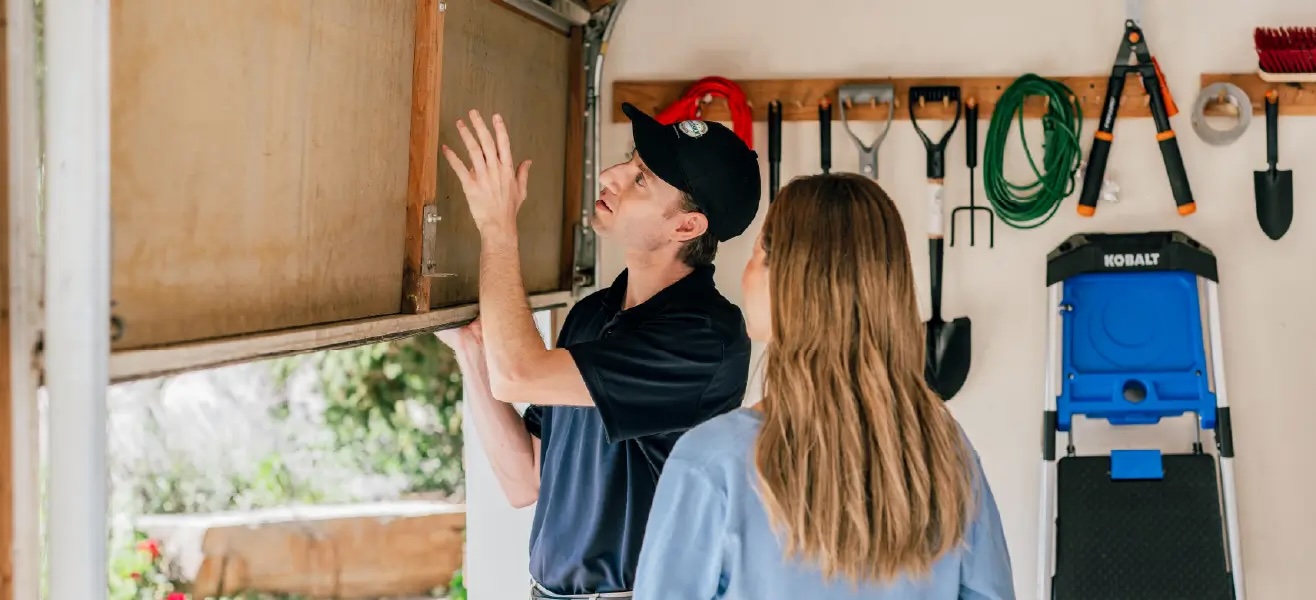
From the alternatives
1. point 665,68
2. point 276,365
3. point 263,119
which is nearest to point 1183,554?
point 665,68

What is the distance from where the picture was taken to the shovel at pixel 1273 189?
3.11m

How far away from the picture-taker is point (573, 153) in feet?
10.2

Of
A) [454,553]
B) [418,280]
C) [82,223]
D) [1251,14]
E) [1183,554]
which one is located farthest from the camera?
[454,553]

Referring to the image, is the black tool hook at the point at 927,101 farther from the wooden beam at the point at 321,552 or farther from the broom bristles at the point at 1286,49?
the wooden beam at the point at 321,552

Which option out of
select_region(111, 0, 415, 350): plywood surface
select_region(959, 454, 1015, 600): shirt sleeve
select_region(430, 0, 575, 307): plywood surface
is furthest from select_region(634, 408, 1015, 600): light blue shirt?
select_region(430, 0, 575, 307): plywood surface

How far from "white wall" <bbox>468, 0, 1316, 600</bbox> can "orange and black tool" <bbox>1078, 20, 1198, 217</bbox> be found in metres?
0.11

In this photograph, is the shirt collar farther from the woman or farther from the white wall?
the white wall

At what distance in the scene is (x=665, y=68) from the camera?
331 centimetres

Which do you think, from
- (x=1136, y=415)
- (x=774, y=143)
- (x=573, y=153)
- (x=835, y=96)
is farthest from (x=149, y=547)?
(x=1136, y=415)

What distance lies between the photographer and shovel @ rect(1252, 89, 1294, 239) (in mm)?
3111

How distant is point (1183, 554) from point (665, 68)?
1.74 m

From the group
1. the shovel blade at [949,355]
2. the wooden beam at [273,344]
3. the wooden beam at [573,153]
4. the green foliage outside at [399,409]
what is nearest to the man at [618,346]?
the wooden beam at [273,344]

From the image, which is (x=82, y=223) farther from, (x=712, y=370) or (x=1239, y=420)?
(x=1239, y=420)

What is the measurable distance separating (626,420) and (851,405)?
561 millimetres
